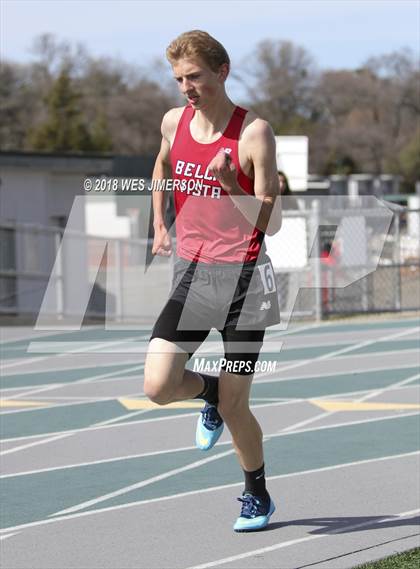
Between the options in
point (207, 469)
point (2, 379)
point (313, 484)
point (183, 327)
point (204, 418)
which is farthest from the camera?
point (2, 379)

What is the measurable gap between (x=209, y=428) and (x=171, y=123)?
4.76ft

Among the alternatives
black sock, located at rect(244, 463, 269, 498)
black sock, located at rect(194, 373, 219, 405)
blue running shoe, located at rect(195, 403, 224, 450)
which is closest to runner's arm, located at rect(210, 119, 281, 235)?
black sock, located at rect(194, 373, 219, 405)

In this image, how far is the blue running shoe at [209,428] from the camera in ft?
17.6

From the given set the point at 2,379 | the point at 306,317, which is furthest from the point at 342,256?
the point at 2,379

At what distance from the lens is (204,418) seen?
5410 millimetres

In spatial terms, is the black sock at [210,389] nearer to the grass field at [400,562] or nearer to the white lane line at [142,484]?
the grass field at [400,562]

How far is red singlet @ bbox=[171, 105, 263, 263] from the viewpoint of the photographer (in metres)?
4.80

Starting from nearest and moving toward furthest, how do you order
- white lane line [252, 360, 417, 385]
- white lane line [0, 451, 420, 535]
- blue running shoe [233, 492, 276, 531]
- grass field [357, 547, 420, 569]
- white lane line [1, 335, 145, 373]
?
grass field [357, 547, 420, 569]
blue running shoe [233, 492, 276, 531]
white lane line [0, 451, 420, 535]
white lane line [252, 360, 417, 385]
white lane line [1, 335, 145, 373]

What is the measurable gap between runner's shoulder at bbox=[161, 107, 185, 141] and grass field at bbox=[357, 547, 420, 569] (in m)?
2.05

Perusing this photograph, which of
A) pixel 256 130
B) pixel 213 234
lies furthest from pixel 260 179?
pixel 213 234

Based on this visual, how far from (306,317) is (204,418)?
35.1ft

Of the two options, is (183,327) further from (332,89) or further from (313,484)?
(332,89)

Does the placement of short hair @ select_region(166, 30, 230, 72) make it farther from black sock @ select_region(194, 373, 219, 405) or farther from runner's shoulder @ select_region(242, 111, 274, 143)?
black sock @ select_region(194, 373, 219, 405)

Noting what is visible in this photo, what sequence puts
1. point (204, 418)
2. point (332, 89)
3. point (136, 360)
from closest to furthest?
1. point (204, 418)
2. point (136, 360)
3. point (332, 89)
